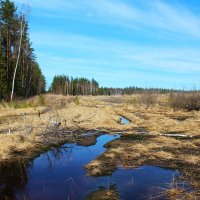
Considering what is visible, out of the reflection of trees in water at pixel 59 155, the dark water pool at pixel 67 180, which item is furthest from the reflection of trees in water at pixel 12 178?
the reflection of trees in water at pixel 59 155

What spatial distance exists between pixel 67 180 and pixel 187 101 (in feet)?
110

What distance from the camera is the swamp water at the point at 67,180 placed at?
858 cm

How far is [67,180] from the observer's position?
986 centimetres

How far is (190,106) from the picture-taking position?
41.0 m

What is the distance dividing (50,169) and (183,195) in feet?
15.9

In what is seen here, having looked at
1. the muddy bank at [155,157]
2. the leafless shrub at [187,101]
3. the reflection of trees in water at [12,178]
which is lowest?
the reflection of trees in water at [12,178]

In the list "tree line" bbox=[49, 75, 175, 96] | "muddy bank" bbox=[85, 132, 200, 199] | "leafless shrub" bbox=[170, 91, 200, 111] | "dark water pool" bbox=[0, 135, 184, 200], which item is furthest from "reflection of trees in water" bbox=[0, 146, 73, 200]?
"tree line" bbox=[49, 75, 175, 96]

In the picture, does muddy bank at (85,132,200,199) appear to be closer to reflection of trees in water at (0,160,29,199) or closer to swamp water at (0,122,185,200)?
swamp water at (0,122,185,200)

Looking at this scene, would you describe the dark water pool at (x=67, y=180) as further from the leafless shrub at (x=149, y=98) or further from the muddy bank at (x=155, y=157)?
the leafless shrub at (x=149, y=98)

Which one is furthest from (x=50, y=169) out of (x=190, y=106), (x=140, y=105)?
(x=140, y=105)

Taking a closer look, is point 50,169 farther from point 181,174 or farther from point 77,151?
point 181,174

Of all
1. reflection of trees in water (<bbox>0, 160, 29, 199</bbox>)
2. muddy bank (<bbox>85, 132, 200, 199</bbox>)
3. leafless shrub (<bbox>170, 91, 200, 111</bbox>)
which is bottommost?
reflection of trees in water (<bbox>0, 160, 29, 199</bbox>)

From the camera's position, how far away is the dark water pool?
8.59 meters

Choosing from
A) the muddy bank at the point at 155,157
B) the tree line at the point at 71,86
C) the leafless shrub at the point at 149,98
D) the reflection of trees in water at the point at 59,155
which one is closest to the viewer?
the muddy bank at the point at 155,157
